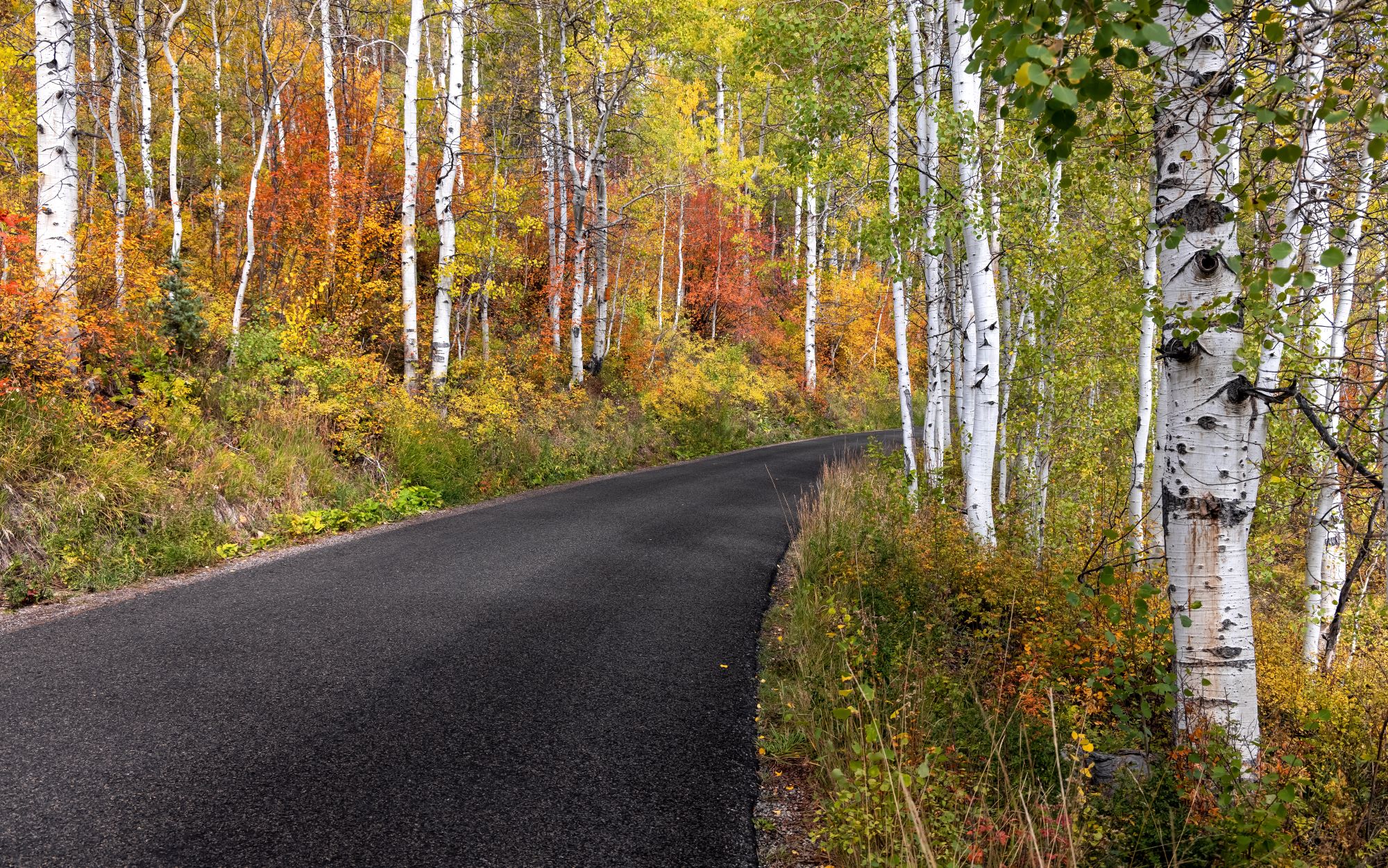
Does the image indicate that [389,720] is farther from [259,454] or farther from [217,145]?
A: [217,145]

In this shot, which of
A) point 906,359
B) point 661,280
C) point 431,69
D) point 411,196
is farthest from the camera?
point 661,280

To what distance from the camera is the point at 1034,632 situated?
4.75 meters

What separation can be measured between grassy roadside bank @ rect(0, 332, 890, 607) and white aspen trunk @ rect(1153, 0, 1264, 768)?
7483 millimetres

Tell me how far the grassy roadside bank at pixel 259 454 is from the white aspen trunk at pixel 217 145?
7826 millimetres

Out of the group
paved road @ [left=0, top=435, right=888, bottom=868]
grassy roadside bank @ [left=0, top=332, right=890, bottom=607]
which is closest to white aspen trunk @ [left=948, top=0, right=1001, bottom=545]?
paved road @ [left=0, top=435, right=888, bottom=868]

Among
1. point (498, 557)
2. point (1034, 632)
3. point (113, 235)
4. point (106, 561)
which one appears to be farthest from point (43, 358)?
point (1034, 632)

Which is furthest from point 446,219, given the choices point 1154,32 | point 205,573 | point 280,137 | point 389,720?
point 1154,32

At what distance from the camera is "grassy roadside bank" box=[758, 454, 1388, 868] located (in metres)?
2.79

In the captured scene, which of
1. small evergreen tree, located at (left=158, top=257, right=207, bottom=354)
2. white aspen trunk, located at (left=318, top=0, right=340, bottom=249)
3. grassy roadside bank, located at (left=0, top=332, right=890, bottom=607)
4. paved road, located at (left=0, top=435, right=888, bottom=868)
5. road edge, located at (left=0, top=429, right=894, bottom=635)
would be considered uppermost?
white aspen trunk, located at (left=318, top=0, right=340, bottom=249)

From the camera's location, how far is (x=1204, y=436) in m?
2.95

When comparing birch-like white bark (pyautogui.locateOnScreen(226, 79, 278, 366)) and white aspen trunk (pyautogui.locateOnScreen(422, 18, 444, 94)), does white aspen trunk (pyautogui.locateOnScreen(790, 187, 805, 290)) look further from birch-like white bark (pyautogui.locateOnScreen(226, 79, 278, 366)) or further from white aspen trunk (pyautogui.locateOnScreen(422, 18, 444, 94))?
white aspen trunk (pyautogui.locateOnScreen(422, 18, 444, 94))

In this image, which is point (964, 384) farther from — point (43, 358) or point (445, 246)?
point (43, 358)

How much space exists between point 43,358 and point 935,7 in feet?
31.9

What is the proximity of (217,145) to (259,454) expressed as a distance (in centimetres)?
1424
